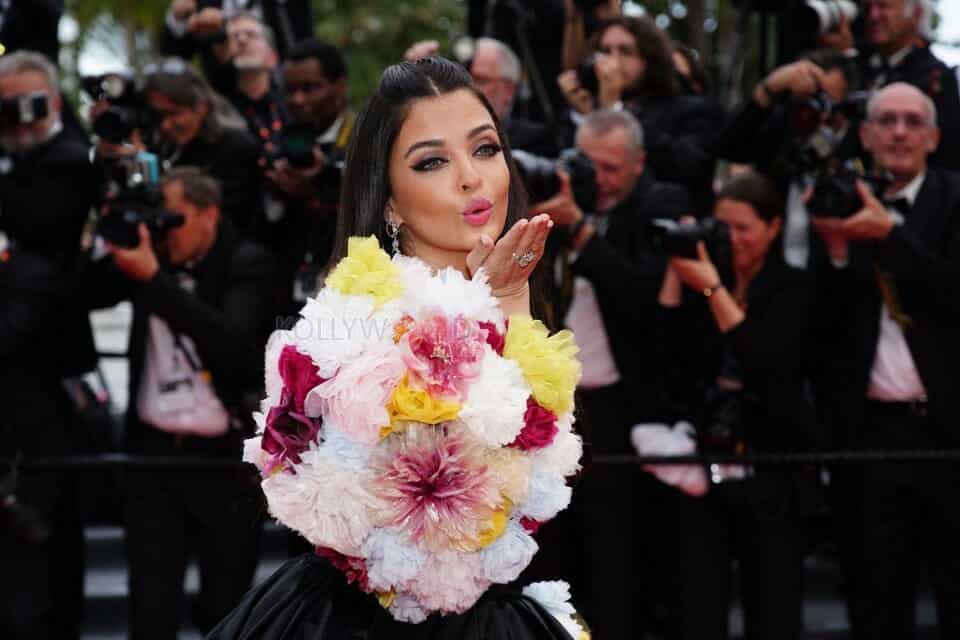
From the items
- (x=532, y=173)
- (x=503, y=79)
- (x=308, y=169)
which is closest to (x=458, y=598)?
(x=532, y=173)

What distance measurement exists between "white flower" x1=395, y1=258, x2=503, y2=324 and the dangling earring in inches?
7.3

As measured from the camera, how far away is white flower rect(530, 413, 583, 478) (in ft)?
9.85

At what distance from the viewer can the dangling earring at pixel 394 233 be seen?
10.4 ft

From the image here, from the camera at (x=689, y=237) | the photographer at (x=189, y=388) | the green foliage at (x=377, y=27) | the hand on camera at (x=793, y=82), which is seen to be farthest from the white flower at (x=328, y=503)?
the green foliage at (x=377, y=27)

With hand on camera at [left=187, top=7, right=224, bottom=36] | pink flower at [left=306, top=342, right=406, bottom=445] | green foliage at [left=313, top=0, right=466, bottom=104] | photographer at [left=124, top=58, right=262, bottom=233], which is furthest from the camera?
green foliage at [left=313, top=0, right=466, bottom=104]

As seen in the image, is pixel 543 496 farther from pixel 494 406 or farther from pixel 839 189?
pixel 839 189

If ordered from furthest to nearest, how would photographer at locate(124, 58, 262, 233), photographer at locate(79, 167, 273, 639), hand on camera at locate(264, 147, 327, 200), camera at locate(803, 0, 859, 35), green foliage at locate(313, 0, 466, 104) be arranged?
green foliage at locate(313, 0, 466, 104) < camera at locate(803, 0, 859, 35) < photographer at locate(124, 58, 262, 233) < hand on camera at locate(264, 147, 327, 200) < photographer at locate(79, 167, 273, 639)

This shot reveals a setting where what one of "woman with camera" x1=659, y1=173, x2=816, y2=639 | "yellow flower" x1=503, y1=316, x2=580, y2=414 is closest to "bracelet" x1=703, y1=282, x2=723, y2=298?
"woman with camera" x1=659, y1=173, x2=816, y2=639

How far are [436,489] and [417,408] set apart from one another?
0.16 metres

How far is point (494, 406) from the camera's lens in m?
2.88

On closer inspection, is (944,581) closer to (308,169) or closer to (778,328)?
(778,328)

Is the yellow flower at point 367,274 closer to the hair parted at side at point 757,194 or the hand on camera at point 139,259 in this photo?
the hand on camera at point 139,259

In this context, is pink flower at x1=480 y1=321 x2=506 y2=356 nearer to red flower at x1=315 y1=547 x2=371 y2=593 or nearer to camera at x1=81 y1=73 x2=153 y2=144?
red flower at x1=315 y1=547 x2=371 y2=593

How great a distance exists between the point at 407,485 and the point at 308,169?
3.08 meters
